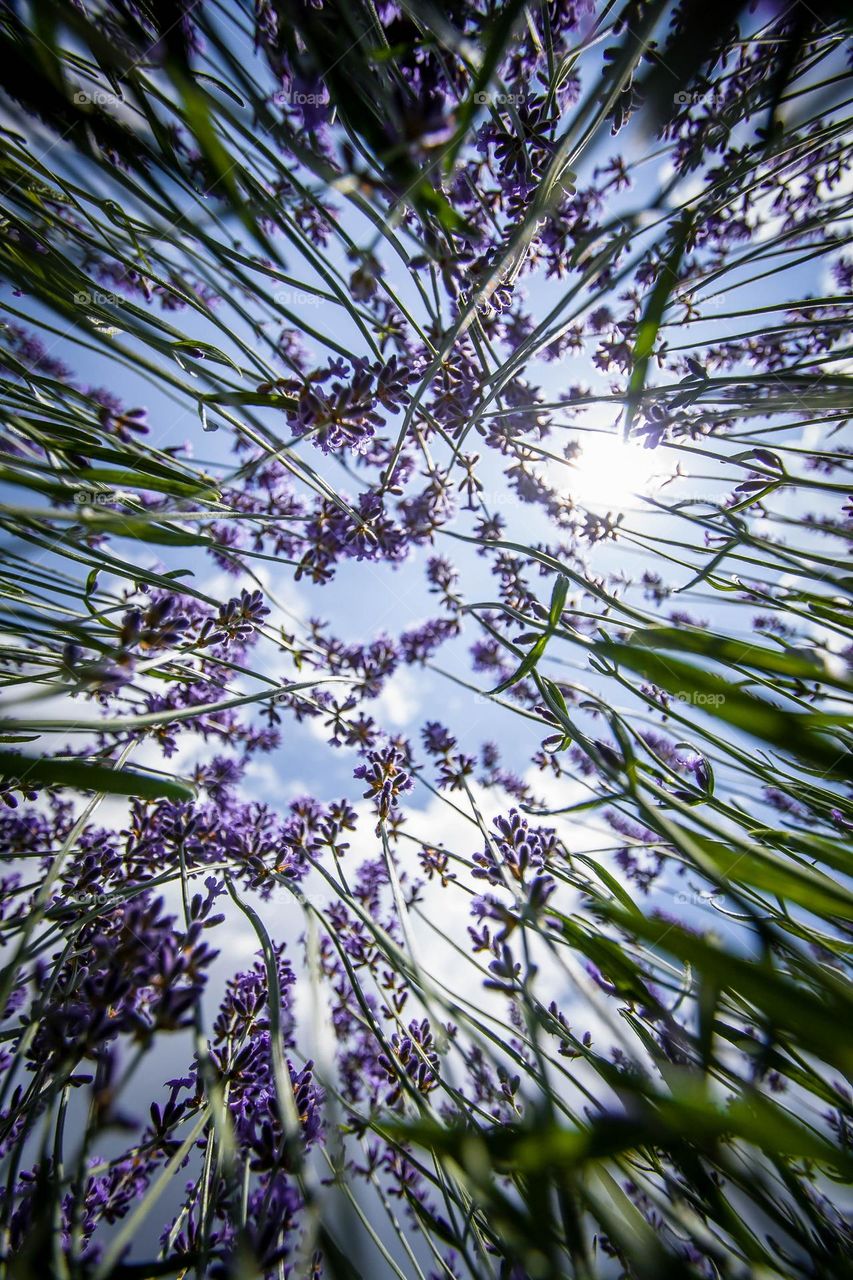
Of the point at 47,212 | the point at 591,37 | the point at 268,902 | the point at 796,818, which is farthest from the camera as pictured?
the point at 268,902

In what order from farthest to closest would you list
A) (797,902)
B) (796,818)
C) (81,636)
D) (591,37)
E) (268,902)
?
(268,902) < (796,818) < (591,37) < (81,636) < (797,902)

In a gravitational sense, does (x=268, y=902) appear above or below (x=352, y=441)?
below

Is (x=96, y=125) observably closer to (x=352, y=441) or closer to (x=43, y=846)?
(x=352, y=441)

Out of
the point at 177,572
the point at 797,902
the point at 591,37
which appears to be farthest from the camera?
the point at 591,37

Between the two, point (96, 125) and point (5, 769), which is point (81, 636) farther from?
point (96, 125)

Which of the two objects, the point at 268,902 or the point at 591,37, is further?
the point at 268,902

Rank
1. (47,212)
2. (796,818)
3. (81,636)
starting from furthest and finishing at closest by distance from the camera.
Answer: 1. (796,818)
2. (47,212)
3. (81,636)

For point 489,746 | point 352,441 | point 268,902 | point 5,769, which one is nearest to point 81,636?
point 5,769

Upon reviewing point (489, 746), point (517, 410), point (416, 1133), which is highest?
point (517, 410)

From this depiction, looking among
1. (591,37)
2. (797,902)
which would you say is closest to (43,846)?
(797,902)
